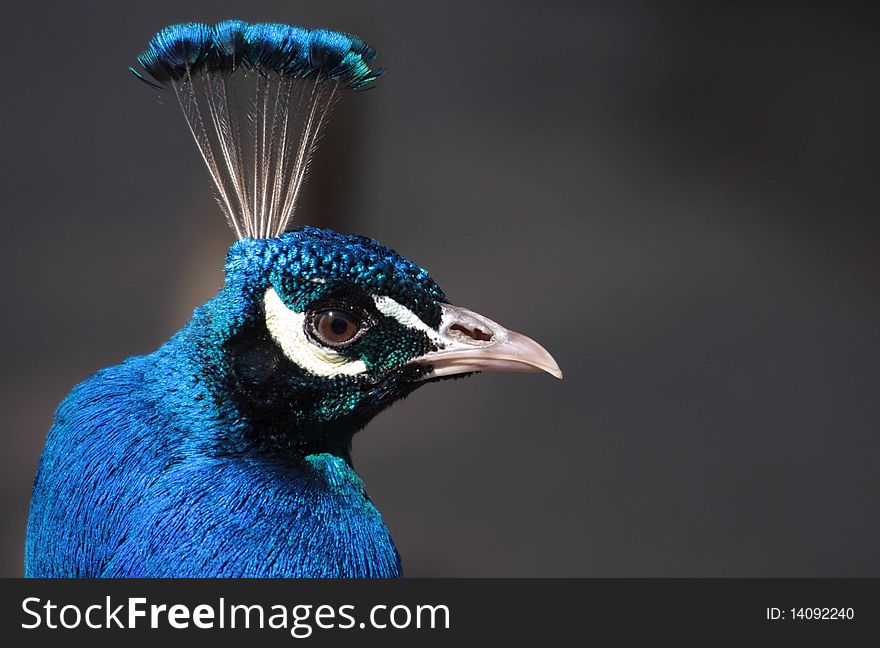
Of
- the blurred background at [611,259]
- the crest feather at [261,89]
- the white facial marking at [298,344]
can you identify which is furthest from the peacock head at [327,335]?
the blurred background at [611,259]

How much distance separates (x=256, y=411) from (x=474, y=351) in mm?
220

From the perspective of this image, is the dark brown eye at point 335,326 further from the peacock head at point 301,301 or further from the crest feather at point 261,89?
the crest feather at point 261,89

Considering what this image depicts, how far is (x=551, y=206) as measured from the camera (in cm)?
263

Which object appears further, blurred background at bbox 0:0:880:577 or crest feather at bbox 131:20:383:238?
blurred background at bbox 0:0:880:577

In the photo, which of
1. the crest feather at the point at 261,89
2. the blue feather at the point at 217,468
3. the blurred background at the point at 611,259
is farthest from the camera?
the blurred background at the point at 611,259

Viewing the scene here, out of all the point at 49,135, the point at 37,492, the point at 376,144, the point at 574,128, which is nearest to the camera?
the point at 37,492

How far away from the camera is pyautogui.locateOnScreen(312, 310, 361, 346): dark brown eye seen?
2.92 feet

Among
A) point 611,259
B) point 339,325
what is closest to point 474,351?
point 339,325

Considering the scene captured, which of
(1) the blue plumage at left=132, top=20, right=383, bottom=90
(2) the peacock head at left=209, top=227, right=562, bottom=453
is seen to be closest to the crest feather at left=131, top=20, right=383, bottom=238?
(1) the blue plumage at left=132, top=20, right=383, bottom=90

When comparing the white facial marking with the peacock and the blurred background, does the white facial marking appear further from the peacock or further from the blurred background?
the blurred background

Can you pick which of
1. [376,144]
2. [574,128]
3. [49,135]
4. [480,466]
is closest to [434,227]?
[376,144]

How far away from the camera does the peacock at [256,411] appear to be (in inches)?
34.4

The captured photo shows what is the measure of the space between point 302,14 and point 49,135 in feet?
2.12

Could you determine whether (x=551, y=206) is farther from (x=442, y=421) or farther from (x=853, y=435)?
(x=853, y=435)
